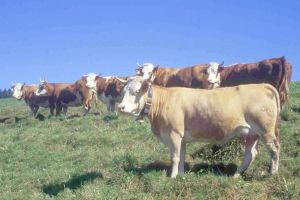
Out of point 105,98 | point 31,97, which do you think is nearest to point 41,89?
point 31,97

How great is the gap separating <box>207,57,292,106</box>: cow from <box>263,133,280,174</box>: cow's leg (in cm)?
669

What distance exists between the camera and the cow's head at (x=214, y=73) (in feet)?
61.9

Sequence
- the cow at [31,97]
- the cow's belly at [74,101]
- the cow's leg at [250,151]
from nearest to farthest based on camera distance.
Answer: the cow's leg at [250,151], the cow's belly at [74,101], the cow at [31,97]

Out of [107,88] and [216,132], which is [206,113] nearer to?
[216,132]

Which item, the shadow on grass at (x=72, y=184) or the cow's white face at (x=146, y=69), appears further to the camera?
the cow's white face at (x=146, y=69)

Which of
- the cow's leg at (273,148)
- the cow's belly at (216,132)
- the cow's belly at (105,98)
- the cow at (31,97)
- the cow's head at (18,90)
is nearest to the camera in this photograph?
the cow's leg at (273,148)

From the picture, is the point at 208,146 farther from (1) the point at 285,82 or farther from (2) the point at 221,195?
(1) the point at 285,82

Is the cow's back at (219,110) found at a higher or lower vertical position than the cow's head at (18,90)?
higher

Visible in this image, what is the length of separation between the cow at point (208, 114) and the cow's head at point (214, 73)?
938 cm

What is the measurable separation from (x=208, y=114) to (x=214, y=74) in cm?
1029

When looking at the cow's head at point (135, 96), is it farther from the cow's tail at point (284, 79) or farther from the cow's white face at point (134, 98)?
the cow's tail at point (284, 79)

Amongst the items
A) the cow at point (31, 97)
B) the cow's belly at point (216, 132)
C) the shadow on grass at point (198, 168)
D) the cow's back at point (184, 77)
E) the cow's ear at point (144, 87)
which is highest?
the cow's ear at point (144, 87)

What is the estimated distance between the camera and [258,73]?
17516 millimetres

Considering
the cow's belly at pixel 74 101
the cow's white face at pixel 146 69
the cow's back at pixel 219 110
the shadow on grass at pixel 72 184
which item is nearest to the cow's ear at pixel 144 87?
the cow's back at pixel 219 110
